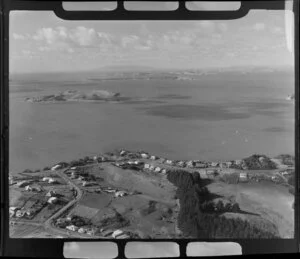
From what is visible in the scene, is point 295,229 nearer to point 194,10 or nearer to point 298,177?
point 298,177

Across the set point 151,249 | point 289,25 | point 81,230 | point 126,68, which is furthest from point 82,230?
point 289,25

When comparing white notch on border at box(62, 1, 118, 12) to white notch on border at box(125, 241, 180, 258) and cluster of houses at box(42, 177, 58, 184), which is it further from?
white notch on border at box(125, 241, 180, 258)

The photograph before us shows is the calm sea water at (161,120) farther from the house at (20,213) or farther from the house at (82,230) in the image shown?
the house at (82,230)

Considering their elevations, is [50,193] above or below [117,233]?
above

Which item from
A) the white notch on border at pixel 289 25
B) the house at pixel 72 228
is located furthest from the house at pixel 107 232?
the white notch on border at pixel 289 25

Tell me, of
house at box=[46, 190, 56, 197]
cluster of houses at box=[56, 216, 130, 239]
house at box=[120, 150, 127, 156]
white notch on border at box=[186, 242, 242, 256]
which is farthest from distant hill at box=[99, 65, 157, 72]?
white notch on border at box=[186, 242, 242, 256]

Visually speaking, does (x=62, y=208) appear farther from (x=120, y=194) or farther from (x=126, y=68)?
(x=126, y=68)
